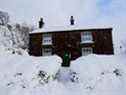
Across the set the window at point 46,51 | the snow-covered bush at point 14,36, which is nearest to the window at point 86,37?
the window at point 46,51

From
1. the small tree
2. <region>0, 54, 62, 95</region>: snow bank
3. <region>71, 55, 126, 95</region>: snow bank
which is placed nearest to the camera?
<region>0, 54, 62, 95</region>: snow bank

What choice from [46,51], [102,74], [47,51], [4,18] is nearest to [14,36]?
[4,18]

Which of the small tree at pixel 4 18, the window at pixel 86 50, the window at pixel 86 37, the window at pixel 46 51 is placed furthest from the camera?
the small tree at pixel 4 18

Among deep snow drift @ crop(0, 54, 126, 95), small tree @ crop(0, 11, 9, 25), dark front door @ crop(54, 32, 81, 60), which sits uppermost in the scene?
small tree @ crop(0, 11, 9, 25)

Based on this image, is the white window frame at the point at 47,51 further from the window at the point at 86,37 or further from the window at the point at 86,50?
the window at the point at 86,37

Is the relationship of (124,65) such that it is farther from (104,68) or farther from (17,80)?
(17,80)

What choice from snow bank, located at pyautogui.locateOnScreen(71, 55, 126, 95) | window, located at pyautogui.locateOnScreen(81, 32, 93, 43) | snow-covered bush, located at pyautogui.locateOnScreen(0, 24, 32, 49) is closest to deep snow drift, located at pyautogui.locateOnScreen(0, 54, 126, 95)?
snow bank, located at pyautogui.locateOnScreen(71, 55, 126, 95)

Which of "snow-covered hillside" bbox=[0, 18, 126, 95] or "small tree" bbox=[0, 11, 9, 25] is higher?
"small tree" bbox=[0, 11, 9, 25]

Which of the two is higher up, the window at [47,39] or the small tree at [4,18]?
the small tree at [4,18]

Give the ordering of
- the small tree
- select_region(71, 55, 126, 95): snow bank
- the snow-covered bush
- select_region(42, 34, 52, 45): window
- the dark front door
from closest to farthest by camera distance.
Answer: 1. select_region(71, 55, 126, 95): snow bank
2. the dark front door
3. select_region(42, 34, 52, 45): window
4. the snow-covered bush
5. the small tree

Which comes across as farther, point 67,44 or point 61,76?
point 67,44

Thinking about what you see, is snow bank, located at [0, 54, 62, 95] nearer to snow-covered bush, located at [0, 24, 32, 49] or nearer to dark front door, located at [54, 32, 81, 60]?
dark front door, located at [54, 32, 81, 60]

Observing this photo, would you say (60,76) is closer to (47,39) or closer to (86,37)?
(86,37)

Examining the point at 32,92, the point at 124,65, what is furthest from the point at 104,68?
the point at 32,92
